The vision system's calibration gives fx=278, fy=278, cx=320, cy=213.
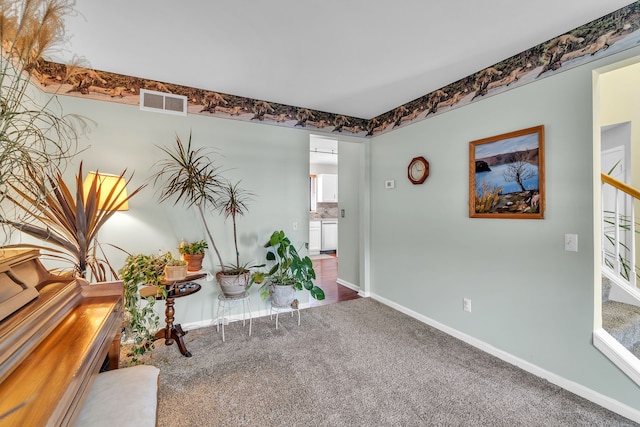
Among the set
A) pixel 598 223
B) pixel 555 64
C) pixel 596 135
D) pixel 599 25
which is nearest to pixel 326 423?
pixel 598 223

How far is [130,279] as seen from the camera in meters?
2.05

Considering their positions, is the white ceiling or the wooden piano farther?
the white ceiling

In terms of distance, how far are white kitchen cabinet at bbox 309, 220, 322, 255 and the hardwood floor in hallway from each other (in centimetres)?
71

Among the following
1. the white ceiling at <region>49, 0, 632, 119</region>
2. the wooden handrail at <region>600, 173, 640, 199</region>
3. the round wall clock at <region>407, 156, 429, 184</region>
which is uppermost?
the white ceiling at <region>49, 0, 632, 119</region>

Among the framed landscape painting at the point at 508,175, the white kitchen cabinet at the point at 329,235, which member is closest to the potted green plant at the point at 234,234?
the framed landscape painting at the point at 508,175

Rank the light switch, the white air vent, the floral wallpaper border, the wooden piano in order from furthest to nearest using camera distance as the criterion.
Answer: the white air vent, the light switch, the floral wallpaper border, the wooden piano

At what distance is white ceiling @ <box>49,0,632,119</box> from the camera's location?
172 cm

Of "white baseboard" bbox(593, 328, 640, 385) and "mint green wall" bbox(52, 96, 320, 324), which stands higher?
"mint green wall" bbox(52, 96, 320, 324)

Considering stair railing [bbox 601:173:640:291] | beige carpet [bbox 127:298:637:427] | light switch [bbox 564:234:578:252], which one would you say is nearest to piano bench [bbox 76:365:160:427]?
beige carpet [bbox 127:298:637:427]

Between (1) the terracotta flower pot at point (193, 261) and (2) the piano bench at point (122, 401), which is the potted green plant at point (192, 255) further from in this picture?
(2) the piano bench at point (122, 401)

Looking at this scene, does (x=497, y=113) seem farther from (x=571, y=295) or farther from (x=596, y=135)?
(x=571, y=295)

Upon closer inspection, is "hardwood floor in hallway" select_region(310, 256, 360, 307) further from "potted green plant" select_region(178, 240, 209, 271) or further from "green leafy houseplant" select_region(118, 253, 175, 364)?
"green leafy houseplant" select_region(118, 253, 175, 364)

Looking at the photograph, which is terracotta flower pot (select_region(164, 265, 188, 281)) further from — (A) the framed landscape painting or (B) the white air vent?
(A) the framed landscape painting

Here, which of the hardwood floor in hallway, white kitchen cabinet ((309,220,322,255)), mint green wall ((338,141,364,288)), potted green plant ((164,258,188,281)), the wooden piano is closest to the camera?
the wooden piano
